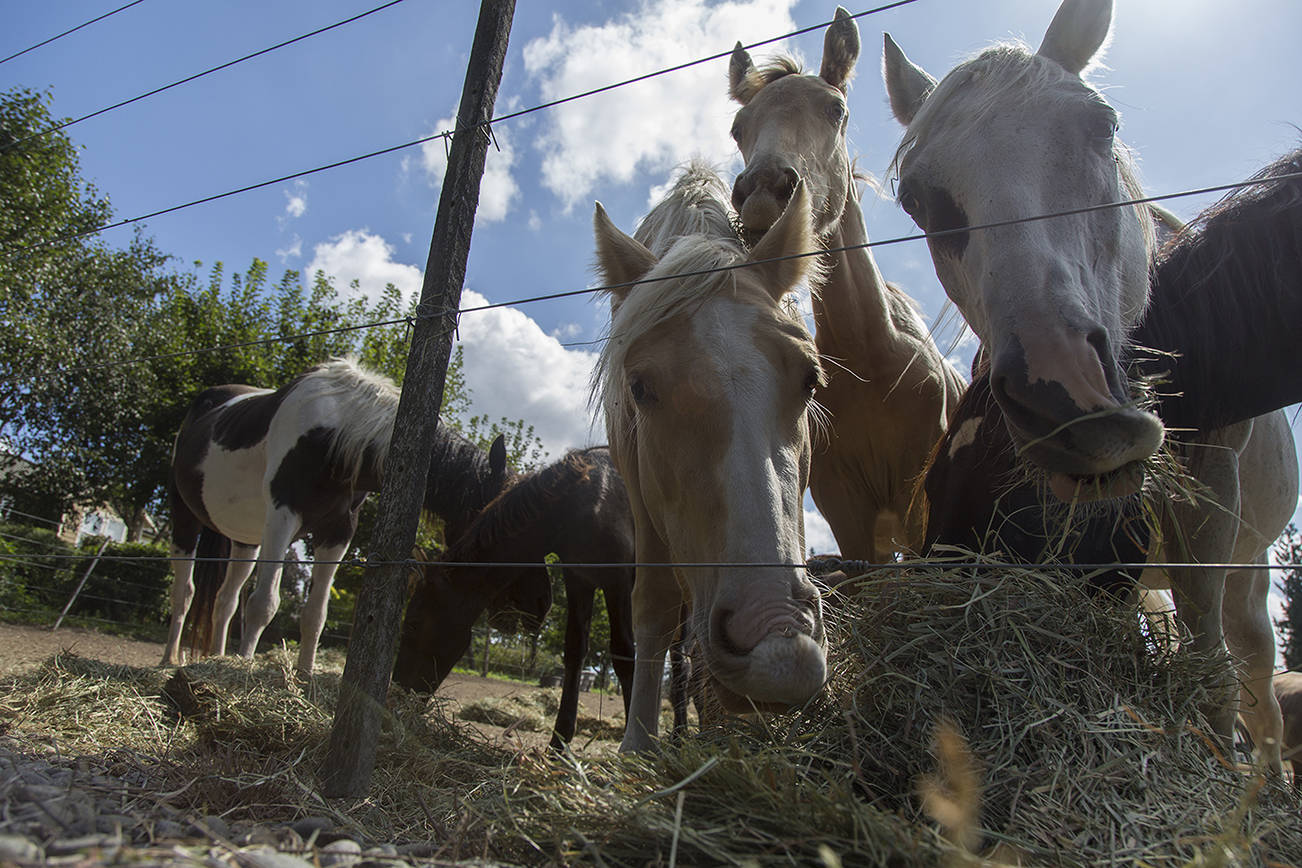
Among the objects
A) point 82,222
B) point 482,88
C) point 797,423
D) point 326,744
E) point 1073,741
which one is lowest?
point 326,744

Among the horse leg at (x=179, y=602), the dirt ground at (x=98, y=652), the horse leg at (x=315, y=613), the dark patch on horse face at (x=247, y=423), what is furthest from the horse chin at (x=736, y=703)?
the horse leg at (x=179, y=602)

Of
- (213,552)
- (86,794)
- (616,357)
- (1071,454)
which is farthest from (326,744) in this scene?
(213,552)

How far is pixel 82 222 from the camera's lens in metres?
18.0

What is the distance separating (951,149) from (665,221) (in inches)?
48.7

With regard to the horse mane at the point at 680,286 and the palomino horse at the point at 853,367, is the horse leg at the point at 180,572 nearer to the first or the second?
the horse mane at the point at 680,286

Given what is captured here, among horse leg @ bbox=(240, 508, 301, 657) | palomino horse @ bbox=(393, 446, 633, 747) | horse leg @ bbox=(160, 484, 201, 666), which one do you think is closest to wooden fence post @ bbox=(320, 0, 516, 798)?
palomino horse @ bbox=(393, 446, 633, 747)

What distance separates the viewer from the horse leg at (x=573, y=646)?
4.41 metres

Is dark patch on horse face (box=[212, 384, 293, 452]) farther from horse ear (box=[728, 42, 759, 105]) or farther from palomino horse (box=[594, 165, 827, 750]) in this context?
palomino horse (box=[594, 165, 827, 750])

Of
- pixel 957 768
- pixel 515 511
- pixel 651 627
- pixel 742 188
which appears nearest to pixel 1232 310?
pixel 742 188

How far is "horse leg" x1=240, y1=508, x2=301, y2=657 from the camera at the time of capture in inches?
206

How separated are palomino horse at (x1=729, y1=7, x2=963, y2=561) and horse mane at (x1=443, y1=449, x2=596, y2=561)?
2.14m

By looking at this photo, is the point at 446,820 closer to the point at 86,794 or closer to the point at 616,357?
the point at 86,794

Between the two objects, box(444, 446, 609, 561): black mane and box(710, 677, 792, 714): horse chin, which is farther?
box(444, 446, 609, 561): black mane

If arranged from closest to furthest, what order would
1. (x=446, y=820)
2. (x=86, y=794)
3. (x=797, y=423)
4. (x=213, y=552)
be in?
(x=86, y=794)
(x=446, y=820)
(x=797, y=423)
(x=213, y=552)
